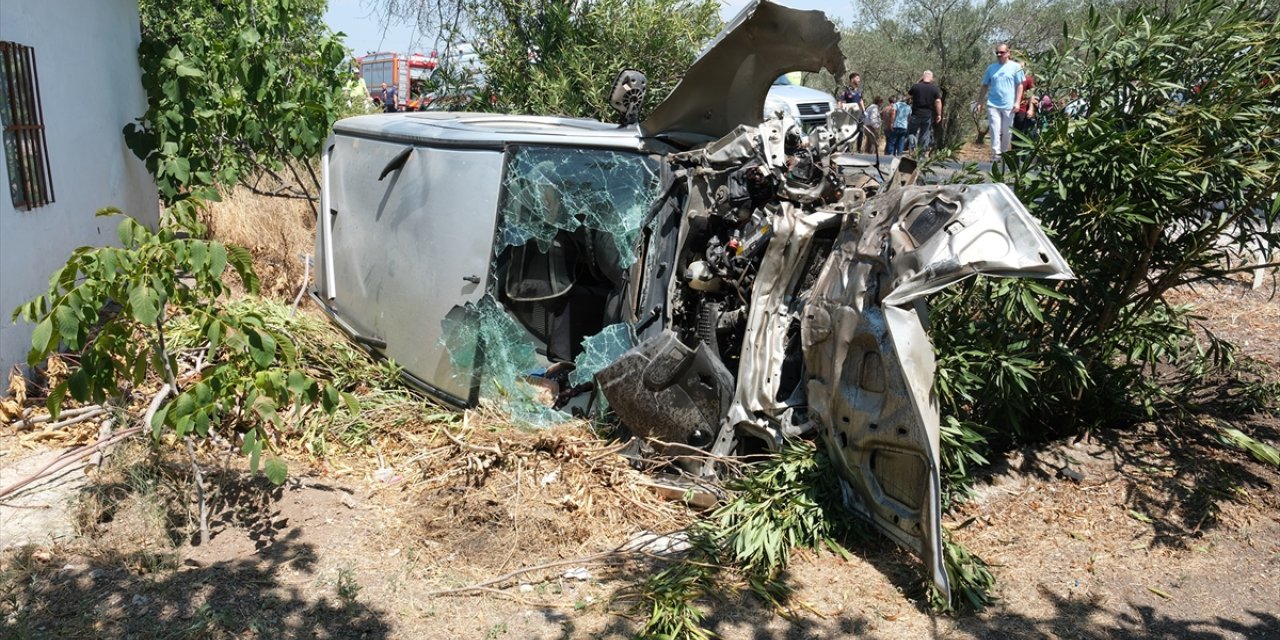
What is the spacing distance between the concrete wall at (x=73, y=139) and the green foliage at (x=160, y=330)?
2382 millimetres

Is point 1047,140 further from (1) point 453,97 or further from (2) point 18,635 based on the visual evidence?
(1) point 453,97

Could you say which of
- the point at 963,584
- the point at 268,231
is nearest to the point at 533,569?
the point at 963,584

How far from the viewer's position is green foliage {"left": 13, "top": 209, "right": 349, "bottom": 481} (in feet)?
12.1

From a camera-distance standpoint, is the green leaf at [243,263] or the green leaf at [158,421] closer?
the green leaf at [158,421]

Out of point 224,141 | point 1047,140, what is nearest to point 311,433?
point 1047,140

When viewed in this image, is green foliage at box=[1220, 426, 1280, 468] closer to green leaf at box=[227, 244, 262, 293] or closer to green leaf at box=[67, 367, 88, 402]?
green leaf at box=[227, 244, 262, 293]

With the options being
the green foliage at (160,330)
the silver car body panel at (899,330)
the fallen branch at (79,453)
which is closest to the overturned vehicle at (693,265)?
the silver car body panel at (899,330)

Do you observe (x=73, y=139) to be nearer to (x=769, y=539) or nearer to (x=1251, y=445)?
(x=769, y=539)

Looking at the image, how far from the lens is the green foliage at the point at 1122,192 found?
4.30 meters

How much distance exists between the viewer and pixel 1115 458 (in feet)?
16.1

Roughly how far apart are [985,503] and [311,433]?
135 inches

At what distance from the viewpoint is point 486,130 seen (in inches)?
222

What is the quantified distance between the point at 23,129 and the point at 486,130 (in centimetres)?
329

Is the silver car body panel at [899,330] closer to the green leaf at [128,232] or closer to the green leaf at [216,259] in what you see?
the green leaf at [216,259]
